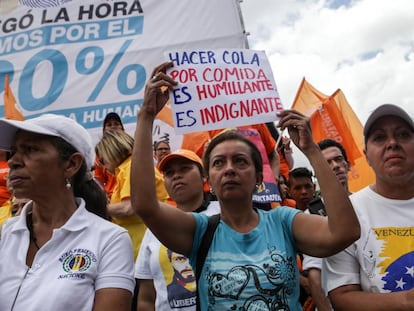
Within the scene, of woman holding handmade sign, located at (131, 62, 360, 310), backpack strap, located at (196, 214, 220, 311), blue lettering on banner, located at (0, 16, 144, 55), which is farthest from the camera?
blue lettering on banner, located at (0, 16, 144, 55)

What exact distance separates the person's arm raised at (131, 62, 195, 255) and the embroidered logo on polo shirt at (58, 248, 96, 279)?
264 mm

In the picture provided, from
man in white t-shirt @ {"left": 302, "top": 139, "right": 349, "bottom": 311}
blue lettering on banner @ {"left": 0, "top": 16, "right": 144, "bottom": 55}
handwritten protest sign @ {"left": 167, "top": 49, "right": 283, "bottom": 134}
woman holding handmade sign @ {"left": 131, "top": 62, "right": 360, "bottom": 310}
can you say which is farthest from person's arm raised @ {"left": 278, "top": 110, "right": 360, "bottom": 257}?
blue lettering on banner @ {"left": 0, "top": 16, "right": 144, "bottom": 55}

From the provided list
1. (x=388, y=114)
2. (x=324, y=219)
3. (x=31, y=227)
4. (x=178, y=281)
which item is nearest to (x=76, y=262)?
(x=31, y=227)

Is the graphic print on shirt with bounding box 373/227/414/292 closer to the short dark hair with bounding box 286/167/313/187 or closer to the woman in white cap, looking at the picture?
the woman in white cap

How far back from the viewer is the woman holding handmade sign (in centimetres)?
187

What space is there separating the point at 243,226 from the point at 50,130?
3.06 ft

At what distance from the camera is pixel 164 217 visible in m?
1.97

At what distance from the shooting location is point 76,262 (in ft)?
5.99

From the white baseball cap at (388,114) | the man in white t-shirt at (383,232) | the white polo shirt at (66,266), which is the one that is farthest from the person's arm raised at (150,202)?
the white baseball cap at (388,114)

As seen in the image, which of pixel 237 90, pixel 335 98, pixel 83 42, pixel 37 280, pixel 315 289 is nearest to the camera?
pixel 37 280

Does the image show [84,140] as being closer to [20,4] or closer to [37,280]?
[37,280]

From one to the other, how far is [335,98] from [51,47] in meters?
3.92

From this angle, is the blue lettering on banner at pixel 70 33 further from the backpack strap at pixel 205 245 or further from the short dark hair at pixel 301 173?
the backpack strap at pixel 205 245

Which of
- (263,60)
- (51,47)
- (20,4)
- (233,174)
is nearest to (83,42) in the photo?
(51,47)
